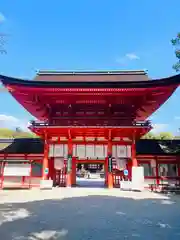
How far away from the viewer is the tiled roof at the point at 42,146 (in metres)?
18.4

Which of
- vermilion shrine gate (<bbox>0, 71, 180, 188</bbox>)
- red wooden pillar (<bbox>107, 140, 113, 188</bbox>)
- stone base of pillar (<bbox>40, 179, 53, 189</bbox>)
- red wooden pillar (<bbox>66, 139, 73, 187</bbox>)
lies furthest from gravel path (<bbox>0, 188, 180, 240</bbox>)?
vermilion shrine gate (<bbox>0, 71, 180, 188</bbox>)

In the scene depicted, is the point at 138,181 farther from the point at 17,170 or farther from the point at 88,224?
the point at 88,224

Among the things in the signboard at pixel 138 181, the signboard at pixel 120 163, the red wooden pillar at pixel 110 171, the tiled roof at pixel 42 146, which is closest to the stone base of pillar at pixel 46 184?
the tiled roof at pixel 42 146

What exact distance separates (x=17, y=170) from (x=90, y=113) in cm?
745

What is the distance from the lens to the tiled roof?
60.3 feet

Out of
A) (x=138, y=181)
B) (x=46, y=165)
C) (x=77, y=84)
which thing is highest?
(x=77, y=84)

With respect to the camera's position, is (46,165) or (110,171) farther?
(46,165)

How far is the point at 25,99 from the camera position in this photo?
57.1ft

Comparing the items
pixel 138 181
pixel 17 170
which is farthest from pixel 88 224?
pixel 17 170

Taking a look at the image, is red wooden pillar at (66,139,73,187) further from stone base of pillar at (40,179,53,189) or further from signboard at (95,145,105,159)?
signboard at (95,145,105,159)

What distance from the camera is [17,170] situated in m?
17.0

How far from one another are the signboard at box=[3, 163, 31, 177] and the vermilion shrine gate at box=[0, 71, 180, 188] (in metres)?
1.59

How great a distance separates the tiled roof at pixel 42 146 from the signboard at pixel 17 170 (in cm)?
147

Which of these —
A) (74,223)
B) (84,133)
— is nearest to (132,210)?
(74,223)
